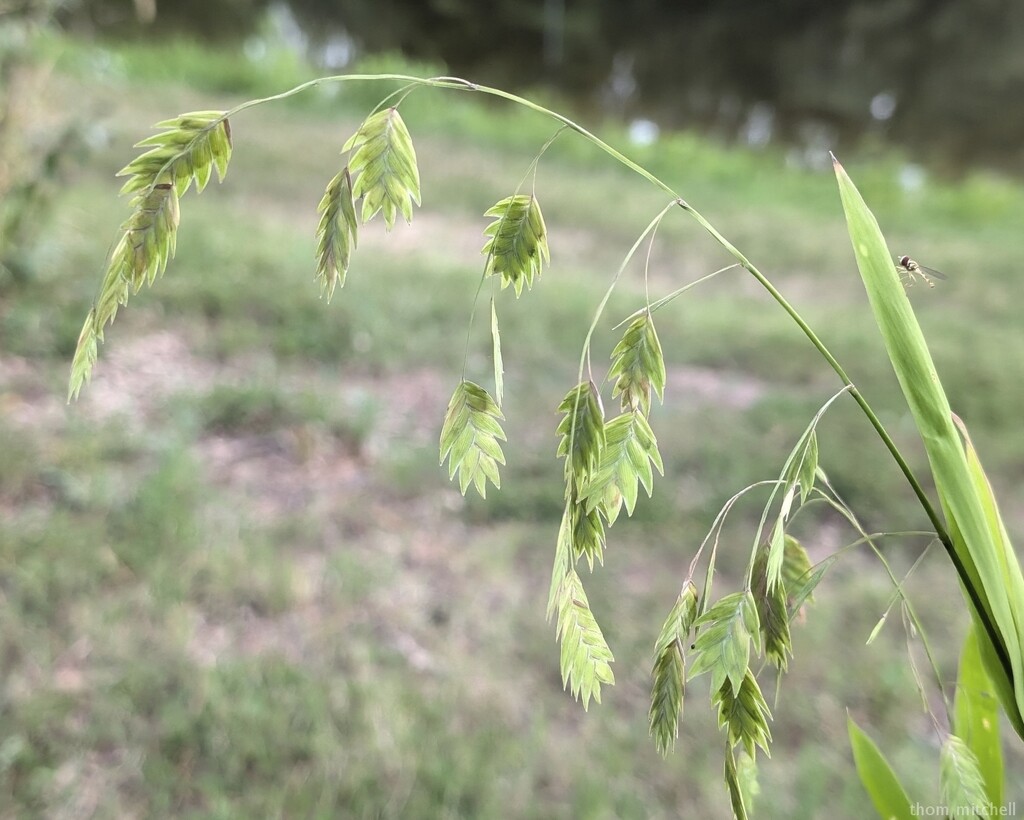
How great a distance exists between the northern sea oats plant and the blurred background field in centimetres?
68

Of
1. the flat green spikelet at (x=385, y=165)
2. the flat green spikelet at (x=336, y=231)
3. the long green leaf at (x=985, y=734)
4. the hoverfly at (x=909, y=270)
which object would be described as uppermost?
the hoverfly at (x=909, y=270)

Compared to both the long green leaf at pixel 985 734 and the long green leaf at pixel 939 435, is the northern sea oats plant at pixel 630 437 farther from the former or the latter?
the long green leaf at pixel 985 734

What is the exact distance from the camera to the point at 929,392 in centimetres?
34

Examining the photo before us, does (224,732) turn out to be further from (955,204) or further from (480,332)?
(955,204)

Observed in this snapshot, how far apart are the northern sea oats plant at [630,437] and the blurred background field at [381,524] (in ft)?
2.23

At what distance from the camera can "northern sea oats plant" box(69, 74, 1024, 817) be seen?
0.30 metres

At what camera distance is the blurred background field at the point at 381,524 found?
0.96 meters

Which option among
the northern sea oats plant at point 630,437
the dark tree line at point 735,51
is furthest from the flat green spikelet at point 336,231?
the dark tree line at point 735,51

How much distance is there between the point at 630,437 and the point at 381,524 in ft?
3.75

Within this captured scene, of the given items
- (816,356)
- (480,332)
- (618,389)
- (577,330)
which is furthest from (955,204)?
(618,389)

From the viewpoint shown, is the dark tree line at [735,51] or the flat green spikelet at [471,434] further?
the dark tree line at [735,51]

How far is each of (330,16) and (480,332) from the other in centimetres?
671

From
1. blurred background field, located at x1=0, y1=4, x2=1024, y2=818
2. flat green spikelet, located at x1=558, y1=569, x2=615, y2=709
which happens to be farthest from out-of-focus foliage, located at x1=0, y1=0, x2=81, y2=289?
flat green spikelet, located at x1=558, y1=569, x2=615, y2=709

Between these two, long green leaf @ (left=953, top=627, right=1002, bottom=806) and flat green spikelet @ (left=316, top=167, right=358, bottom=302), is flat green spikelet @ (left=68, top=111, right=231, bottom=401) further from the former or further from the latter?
long green leaf @ (left=953, top=627, right=1002, bottom=806)
